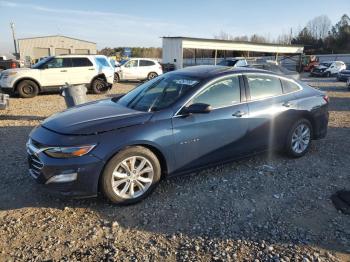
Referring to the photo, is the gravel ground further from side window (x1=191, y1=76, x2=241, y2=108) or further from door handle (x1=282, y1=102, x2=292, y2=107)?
side window (x1=191, y1=76, x2=241, y2=108)

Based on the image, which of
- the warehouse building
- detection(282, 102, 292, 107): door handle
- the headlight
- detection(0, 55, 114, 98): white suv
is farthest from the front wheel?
the warehouse building

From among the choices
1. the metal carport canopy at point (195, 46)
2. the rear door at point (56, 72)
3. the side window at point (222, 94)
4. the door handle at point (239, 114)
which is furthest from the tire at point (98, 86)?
the metal carport canopy at point (195, 46)

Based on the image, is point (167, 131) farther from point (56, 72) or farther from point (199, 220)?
point (56, 72)

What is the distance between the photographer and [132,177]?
13.1 feet

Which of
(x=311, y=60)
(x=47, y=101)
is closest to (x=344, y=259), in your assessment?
(x=47, y=101)

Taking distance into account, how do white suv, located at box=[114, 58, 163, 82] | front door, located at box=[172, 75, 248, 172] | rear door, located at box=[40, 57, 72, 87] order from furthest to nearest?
1. white suv, located at box=[114, 58, 163, 82]
2. rear door, located at box=[40, 57, 72, 87]
3. front door, located at box=[172, 75, 248, 172]

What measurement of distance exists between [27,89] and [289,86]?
11004mm

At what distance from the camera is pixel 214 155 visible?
15.1 ft

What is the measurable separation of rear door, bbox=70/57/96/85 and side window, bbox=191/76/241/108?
10655mm

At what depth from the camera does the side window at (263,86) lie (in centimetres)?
501

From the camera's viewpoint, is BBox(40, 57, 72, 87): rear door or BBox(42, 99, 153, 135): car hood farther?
BBox(40, 57, 72, 87): rear door

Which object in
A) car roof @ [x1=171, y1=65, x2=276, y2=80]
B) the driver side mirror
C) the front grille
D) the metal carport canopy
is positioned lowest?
the front grille

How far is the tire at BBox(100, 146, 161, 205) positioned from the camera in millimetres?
3818

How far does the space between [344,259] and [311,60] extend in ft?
117
